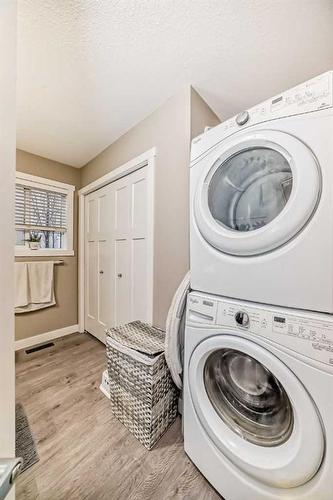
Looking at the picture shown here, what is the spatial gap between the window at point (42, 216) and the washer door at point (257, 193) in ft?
7.17

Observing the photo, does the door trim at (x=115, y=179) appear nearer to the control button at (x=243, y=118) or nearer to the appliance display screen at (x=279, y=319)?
the control button at (x=243, y=118)

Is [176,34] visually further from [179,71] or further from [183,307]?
[183,307]

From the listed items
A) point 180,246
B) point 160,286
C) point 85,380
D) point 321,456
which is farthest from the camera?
point 85,380

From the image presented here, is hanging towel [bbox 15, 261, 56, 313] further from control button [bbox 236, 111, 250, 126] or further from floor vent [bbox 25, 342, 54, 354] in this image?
control button [bbox 236, 111, 250, 126]

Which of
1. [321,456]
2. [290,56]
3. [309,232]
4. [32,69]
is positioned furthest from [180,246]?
[32,69]

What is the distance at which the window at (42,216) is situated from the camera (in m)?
2.28

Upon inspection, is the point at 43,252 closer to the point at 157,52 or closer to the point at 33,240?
the point at 33,240

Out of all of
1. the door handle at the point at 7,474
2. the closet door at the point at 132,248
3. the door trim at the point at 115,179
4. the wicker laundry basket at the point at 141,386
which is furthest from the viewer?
the closet door at the point at 132,248

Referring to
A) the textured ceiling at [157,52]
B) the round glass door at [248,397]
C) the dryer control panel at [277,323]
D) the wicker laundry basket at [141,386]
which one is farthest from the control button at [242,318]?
the textured ceiling at [157,52]

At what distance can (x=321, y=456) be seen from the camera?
1.99ft

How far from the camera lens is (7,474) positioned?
448 millimetres

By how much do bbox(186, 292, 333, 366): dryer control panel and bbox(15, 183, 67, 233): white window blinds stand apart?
7.57 feet

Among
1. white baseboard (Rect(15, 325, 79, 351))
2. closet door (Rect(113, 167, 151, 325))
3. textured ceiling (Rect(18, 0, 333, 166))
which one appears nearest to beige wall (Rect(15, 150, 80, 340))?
white baseboard (Rect(15, 325, 79, 351))

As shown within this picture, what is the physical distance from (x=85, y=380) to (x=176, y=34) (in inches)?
94.3
